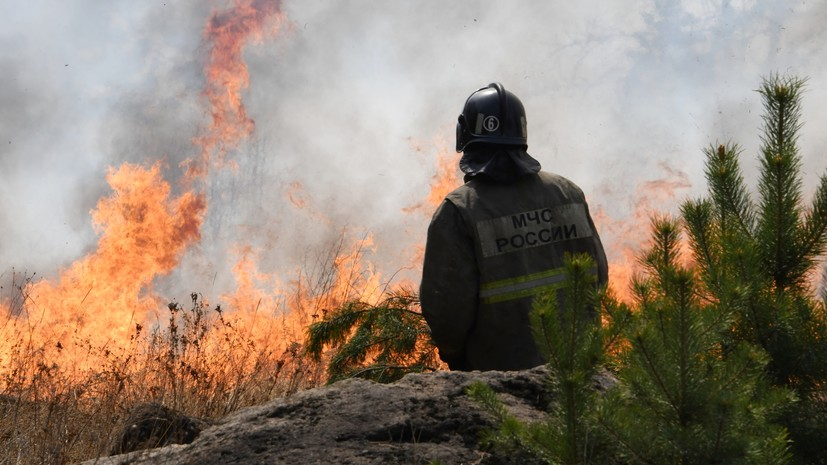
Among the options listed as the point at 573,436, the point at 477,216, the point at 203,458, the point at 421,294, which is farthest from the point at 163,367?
the point at 573,436

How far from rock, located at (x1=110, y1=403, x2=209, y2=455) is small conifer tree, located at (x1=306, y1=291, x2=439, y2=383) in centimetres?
113

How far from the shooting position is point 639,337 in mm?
2240

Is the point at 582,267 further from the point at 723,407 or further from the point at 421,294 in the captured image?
the point at 421,294

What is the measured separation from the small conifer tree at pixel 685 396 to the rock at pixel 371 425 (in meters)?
0.47

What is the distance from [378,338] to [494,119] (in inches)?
59.2

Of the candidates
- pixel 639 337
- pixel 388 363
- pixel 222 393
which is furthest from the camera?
pixel 222 393

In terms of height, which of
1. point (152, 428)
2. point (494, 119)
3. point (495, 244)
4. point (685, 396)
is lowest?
point (685, 396)

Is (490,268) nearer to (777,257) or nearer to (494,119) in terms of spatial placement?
(494,119)

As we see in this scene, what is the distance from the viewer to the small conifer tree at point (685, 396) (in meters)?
2.28

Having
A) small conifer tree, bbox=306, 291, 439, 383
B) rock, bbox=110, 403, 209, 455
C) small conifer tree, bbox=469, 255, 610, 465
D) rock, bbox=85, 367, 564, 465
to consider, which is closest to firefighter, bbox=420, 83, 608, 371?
small conifer tree, bbox=306, 291, 439, 383

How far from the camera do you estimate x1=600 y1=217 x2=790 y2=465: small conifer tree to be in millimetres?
2281

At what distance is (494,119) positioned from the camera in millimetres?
4523

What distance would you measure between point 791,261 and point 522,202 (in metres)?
1.66

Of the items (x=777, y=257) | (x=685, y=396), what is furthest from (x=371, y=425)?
(x=777, y=257)
